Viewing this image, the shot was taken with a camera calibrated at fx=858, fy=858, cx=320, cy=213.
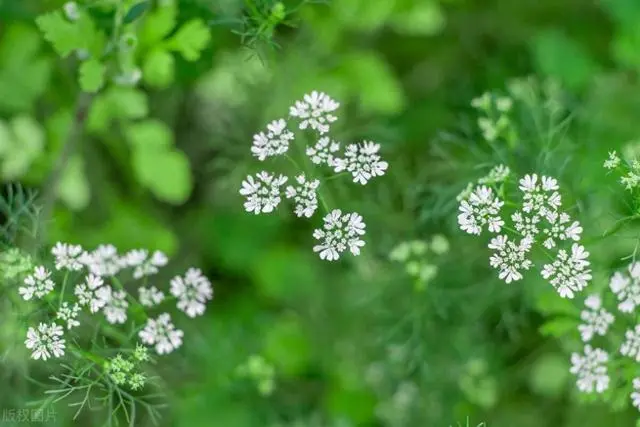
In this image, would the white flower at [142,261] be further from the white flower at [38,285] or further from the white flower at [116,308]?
the white flower at [38,285]

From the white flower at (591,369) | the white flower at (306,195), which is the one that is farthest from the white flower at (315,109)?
the white flower at (591,369)

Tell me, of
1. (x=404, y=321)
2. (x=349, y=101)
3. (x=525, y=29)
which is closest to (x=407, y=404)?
(x=404, y=321)

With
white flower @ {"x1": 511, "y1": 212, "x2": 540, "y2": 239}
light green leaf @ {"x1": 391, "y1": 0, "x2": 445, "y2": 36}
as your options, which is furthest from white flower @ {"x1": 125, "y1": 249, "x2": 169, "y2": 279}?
light green leaf @ {"x1": 391, "y1": 0, "x2": 445, "y2": 36}

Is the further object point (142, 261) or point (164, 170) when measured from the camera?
point (164, 170)

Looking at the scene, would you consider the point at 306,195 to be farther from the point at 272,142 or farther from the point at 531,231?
the point at 531,231

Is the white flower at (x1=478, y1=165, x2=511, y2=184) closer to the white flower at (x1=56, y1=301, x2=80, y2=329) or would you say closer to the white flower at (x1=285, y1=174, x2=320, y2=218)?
the white flower at (x1=285, y1=174, x2=320, y2=218)

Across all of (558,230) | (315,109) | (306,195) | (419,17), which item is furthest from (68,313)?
(419,17)
